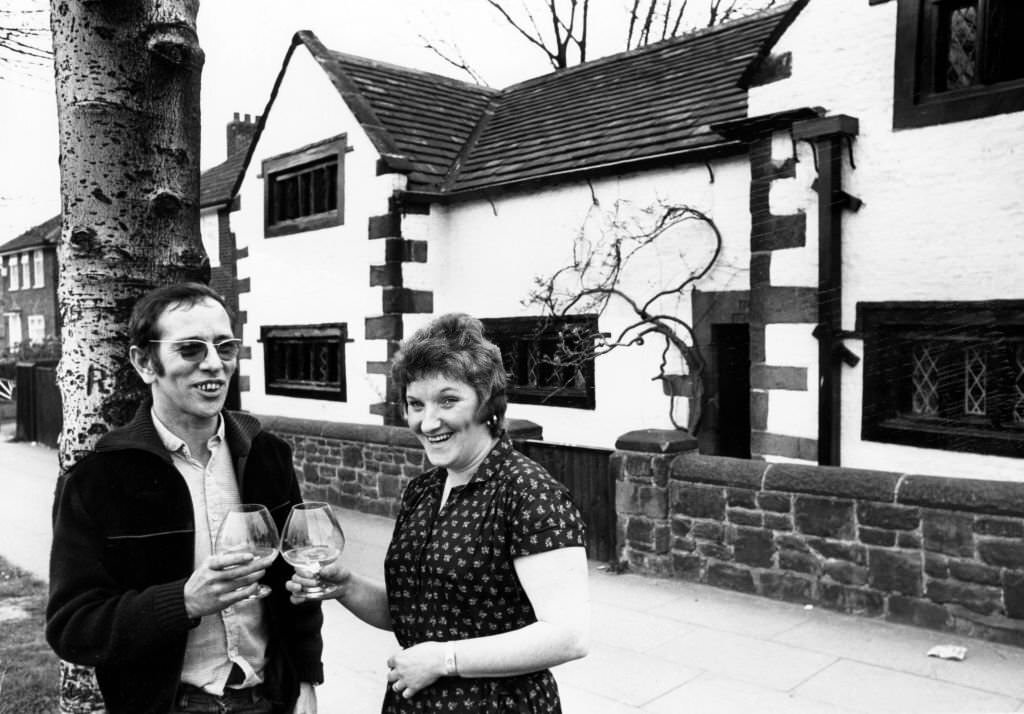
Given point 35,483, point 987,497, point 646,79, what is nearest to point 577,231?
point 646,79

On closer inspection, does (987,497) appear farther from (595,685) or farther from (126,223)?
(126,223)

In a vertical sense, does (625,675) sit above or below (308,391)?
below

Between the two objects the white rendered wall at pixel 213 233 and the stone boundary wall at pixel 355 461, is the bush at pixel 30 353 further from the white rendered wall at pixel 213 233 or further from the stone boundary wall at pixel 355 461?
the stone boundary wall at pixel 355 461

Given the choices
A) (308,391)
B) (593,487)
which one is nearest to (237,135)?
(308,391)

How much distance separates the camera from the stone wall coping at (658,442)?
6.87 meters

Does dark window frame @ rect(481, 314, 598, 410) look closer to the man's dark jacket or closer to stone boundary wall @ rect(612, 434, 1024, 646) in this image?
stone boundary wall @ rect(612, 434, 1024, 646)

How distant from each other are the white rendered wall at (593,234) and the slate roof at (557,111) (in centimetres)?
33

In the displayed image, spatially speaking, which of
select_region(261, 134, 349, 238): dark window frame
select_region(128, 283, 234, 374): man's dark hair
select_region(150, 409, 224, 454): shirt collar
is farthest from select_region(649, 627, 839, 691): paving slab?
select_region(261, 134, 349, 238): dark window frame

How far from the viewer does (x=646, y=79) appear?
37.8 ft

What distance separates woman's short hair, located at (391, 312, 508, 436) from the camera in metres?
2.25

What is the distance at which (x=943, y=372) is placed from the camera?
6.89 m

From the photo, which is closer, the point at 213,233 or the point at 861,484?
the point at 861,484

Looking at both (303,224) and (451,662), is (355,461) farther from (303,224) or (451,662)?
(451,662)

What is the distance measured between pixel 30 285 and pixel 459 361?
41416mm
